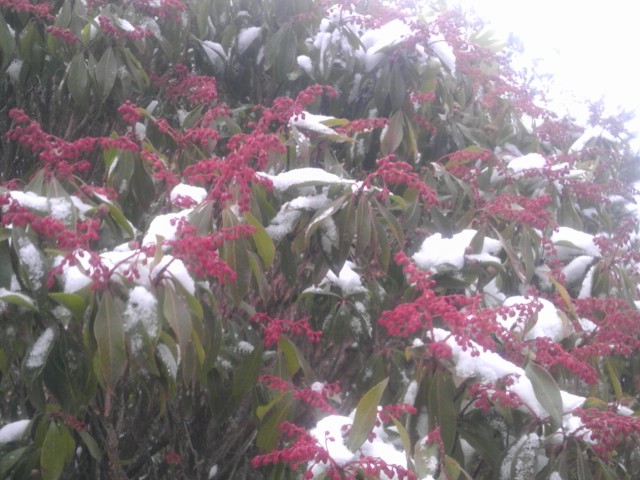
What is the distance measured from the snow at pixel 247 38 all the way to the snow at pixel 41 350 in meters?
2.31

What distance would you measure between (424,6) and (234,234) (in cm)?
418

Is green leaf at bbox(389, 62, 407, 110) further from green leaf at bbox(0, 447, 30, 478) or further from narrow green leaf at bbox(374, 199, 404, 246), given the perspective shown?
green leaf at bbox(0, 447, 30, 478)

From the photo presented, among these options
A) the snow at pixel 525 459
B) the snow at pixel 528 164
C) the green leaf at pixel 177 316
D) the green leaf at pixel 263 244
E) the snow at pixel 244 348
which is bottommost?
the snow at pixel 244 348

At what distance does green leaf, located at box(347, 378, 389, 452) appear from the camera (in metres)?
1.61

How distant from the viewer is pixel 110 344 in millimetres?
1532

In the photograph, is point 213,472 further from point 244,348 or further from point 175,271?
point 175,271

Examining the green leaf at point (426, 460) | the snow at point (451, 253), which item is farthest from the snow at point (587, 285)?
the green leaf at point (426, 460)

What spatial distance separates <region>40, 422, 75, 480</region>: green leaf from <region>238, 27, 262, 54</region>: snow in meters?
2.28

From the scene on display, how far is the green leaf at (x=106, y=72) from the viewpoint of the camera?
3018 millimetres

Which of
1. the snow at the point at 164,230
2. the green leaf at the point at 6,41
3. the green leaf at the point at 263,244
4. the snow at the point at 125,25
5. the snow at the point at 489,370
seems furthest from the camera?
the snow at the point at 125,25

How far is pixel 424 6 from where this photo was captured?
5.47 metres

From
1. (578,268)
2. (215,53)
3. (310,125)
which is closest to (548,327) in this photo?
(578,268)

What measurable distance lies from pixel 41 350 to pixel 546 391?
1.21 meters

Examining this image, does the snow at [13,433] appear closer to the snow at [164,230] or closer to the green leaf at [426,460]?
the snow at [164,230]
